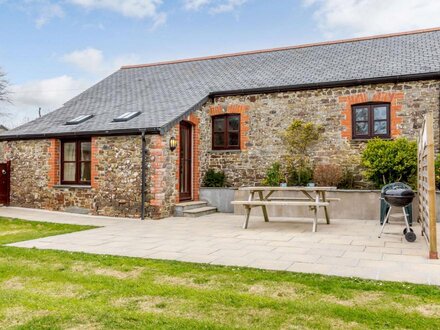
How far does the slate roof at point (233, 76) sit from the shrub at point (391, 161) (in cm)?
204

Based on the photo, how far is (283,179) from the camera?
40.5 ft

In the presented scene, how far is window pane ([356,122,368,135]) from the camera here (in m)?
11.9

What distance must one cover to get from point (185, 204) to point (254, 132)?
353cm

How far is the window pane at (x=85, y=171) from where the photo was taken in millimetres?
12055

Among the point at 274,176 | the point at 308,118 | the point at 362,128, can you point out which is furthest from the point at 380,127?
the point at 274,176

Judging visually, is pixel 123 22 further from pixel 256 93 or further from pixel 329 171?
pixel 329 171

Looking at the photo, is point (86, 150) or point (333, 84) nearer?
point (333, 84)

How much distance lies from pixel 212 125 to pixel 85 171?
4453 mm

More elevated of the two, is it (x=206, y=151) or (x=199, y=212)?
(x=206, y=151)

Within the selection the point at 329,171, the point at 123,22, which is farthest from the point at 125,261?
the point at 123,22

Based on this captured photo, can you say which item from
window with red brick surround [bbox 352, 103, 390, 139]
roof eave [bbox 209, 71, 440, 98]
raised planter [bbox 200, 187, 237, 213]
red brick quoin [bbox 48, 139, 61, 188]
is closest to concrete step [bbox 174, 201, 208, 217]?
raised planter [bbox 200, 187, 237, 213]

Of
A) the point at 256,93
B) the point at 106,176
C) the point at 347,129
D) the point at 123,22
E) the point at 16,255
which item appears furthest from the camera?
the point at 123,22

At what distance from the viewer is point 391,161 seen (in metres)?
10.6

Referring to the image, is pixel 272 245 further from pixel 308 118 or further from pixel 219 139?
pixel 219 139
